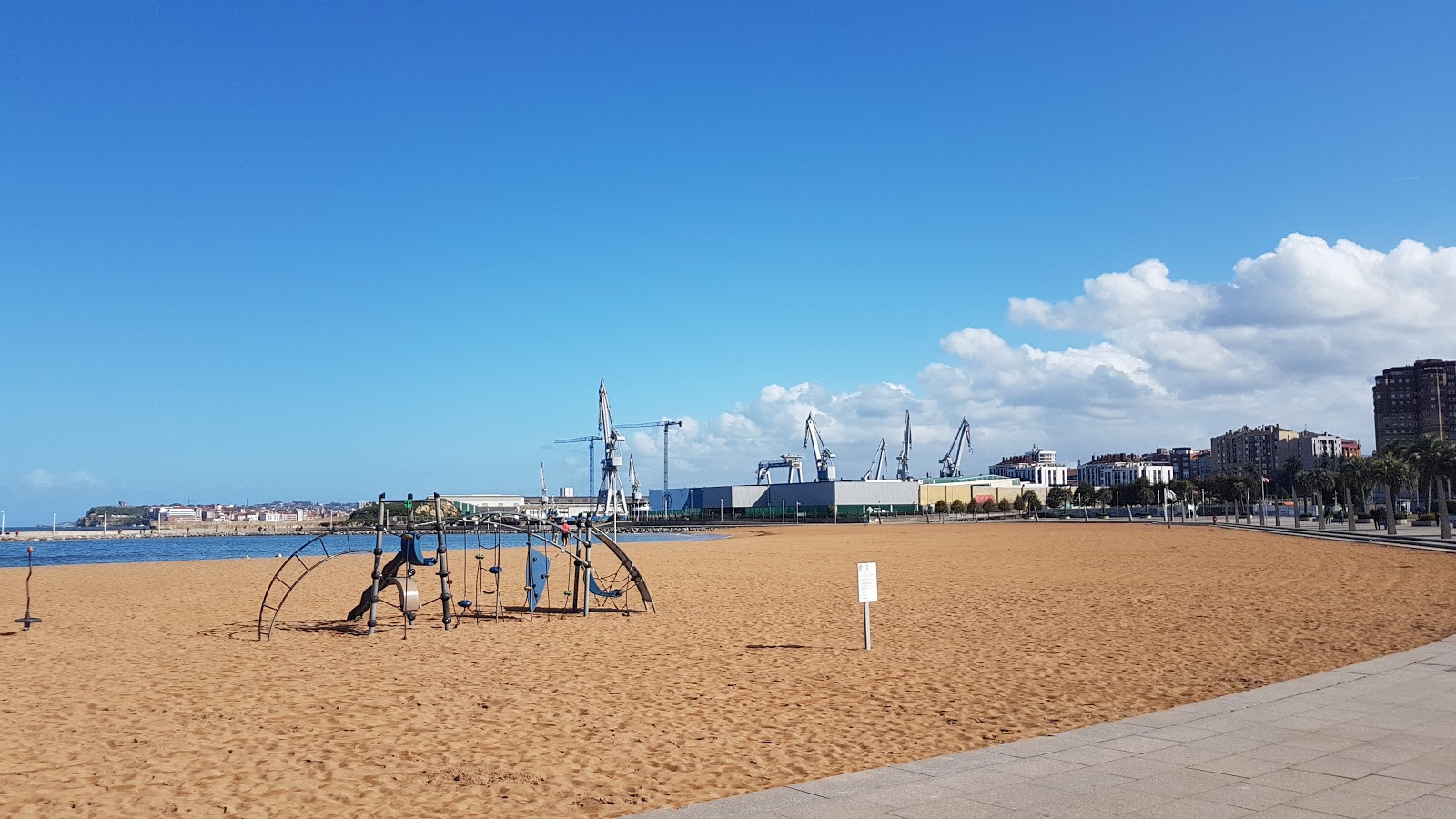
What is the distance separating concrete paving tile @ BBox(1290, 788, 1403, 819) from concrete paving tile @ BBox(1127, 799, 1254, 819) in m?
0.41

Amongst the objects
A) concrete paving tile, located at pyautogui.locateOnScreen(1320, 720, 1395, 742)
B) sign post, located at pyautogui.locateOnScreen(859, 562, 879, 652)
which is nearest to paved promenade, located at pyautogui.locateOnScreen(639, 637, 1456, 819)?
concrete paving tile, located at pyautogui.locateOnScreen(1320, 720, 1395, 742)

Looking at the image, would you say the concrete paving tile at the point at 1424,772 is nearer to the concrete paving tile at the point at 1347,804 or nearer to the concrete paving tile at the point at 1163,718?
the concrete paving tile at the point at 1347,804

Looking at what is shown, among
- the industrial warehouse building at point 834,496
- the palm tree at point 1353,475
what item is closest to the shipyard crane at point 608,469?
the industrial warehouse building at point 834,496

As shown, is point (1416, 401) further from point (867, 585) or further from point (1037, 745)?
point (1037, 745)

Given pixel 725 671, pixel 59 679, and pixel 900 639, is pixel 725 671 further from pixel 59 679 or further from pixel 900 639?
pixel 59 679

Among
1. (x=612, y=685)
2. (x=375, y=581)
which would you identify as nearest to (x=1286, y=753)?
(x=612, y=685)

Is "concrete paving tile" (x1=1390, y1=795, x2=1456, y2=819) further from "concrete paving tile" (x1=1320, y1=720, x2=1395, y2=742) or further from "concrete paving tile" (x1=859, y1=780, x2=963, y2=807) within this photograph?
"concrete paving tile" (x1=859, y1=780, x2=963, y2=807)

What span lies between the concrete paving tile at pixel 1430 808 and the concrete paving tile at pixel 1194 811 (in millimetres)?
905

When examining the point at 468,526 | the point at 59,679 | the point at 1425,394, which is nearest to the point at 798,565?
the point at 468,526

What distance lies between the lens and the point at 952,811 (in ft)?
20.8

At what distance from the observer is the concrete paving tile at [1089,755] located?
7605 millimetres

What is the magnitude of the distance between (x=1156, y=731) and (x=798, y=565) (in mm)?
28721

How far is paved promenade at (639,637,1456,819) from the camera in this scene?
6.29 m

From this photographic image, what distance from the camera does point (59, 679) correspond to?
1346 centimetres
